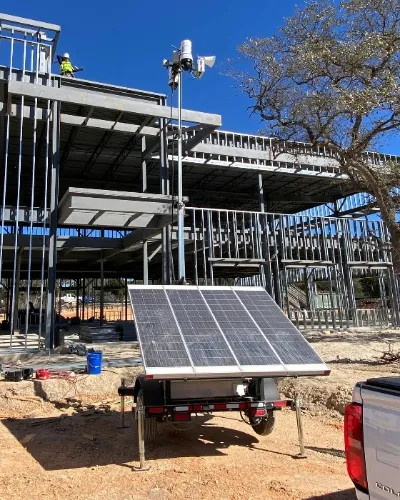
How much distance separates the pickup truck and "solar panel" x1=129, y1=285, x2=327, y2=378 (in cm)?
292

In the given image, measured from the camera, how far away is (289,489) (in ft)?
16.9

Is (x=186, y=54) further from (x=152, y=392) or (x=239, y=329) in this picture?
(x=152, y=392)

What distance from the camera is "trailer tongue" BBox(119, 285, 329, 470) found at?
5.87m

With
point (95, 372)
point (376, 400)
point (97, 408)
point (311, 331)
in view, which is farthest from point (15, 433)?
point (311, 331)

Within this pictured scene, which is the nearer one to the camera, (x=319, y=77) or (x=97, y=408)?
(x=97, y=408)

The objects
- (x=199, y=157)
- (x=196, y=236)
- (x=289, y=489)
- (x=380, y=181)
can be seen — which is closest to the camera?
(x=289, y=489)

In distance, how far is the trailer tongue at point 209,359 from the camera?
5871 millimetres

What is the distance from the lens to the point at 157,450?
6.68 metres

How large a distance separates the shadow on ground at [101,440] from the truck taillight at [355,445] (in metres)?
3.94

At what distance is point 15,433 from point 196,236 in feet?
39.1

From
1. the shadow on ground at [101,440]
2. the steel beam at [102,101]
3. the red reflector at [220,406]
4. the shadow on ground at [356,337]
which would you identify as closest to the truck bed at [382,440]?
the red reflector at [220,406]

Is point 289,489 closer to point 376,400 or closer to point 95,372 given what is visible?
point 376,400

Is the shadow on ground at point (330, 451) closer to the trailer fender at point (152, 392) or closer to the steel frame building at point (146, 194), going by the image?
the trailer fender at point (152, 392)

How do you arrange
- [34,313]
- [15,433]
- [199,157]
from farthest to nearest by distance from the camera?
1. [34,313]
2. [199,157]
3. [15,433]
